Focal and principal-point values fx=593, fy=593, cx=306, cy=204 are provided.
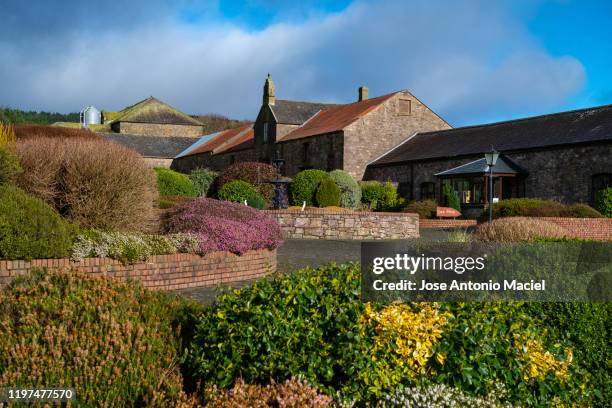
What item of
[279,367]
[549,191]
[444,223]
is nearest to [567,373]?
[279,367]

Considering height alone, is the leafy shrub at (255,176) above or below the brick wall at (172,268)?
above

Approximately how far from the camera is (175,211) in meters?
11.5

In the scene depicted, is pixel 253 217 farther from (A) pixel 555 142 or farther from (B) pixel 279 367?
(A) pixel 555 142

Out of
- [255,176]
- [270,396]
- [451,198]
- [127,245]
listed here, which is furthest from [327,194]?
[270,396]

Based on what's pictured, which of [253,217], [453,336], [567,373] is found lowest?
[567,373]

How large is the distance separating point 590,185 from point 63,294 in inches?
1097

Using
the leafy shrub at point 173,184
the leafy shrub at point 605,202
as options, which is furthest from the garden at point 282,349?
the leafy shrub at point 173,184

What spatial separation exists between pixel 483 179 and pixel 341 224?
15.7 metres

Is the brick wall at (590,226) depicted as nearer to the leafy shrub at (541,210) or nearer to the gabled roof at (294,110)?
the leafy shrub at (541,210)

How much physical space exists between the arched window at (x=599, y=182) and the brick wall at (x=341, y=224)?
1259cm

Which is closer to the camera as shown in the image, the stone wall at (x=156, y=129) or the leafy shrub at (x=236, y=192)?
the leafy shrub at (x=236, y=192)

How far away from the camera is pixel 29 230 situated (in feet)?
25.7

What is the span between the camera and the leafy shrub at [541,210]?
21859 millimetres

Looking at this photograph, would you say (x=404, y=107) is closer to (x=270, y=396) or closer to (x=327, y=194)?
(x=327, y=194)
